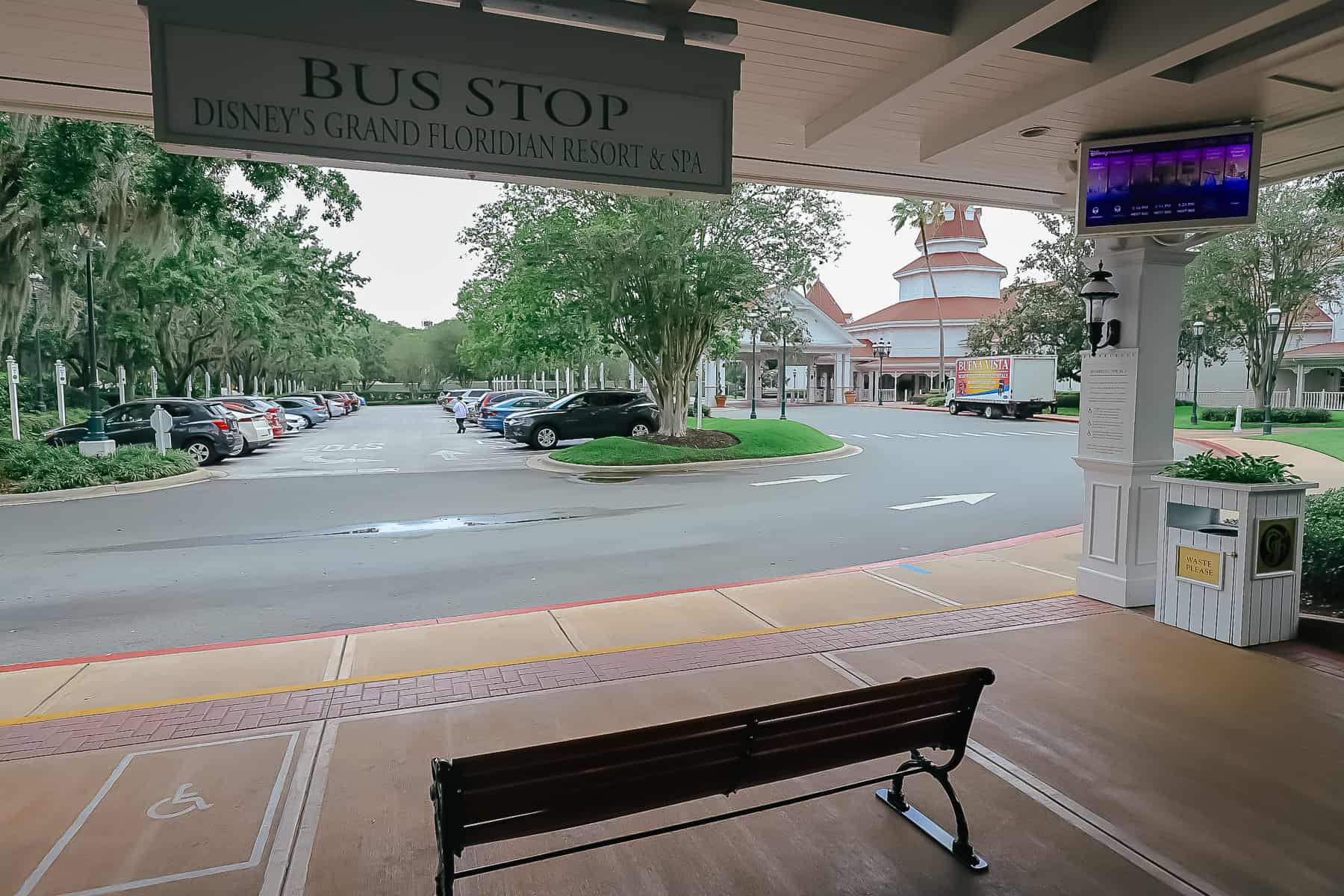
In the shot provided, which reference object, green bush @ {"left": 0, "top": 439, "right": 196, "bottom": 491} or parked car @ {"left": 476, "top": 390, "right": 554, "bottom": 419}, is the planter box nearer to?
green bush @ {"left": 0, "top": 439, "right": 196, "bottom": 491}

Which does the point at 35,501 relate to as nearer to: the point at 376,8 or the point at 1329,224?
the point at 376,8

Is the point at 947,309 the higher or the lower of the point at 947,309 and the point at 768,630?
the higher

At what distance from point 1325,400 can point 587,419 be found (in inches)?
1617

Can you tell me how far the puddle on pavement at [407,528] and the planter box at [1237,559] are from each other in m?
7.66

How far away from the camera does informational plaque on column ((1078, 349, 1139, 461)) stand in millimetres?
6566

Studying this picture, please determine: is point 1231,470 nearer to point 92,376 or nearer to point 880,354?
point 92,376

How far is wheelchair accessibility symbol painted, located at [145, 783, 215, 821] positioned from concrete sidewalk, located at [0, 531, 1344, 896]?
12mm

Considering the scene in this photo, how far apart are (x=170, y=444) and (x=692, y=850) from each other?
19657mm

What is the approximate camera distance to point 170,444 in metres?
18.6

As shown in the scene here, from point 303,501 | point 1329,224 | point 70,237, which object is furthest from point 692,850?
point 1329,224

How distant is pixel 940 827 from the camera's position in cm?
342

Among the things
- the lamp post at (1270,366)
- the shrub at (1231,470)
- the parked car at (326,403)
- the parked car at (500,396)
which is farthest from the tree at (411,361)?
the shrub at (1231,470)

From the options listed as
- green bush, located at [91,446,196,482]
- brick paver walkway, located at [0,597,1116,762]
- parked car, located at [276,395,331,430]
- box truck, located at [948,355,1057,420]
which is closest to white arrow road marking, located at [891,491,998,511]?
brick paver walkway, located at [0,597,1116,762]

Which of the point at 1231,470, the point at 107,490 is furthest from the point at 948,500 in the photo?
the point at 107,490
